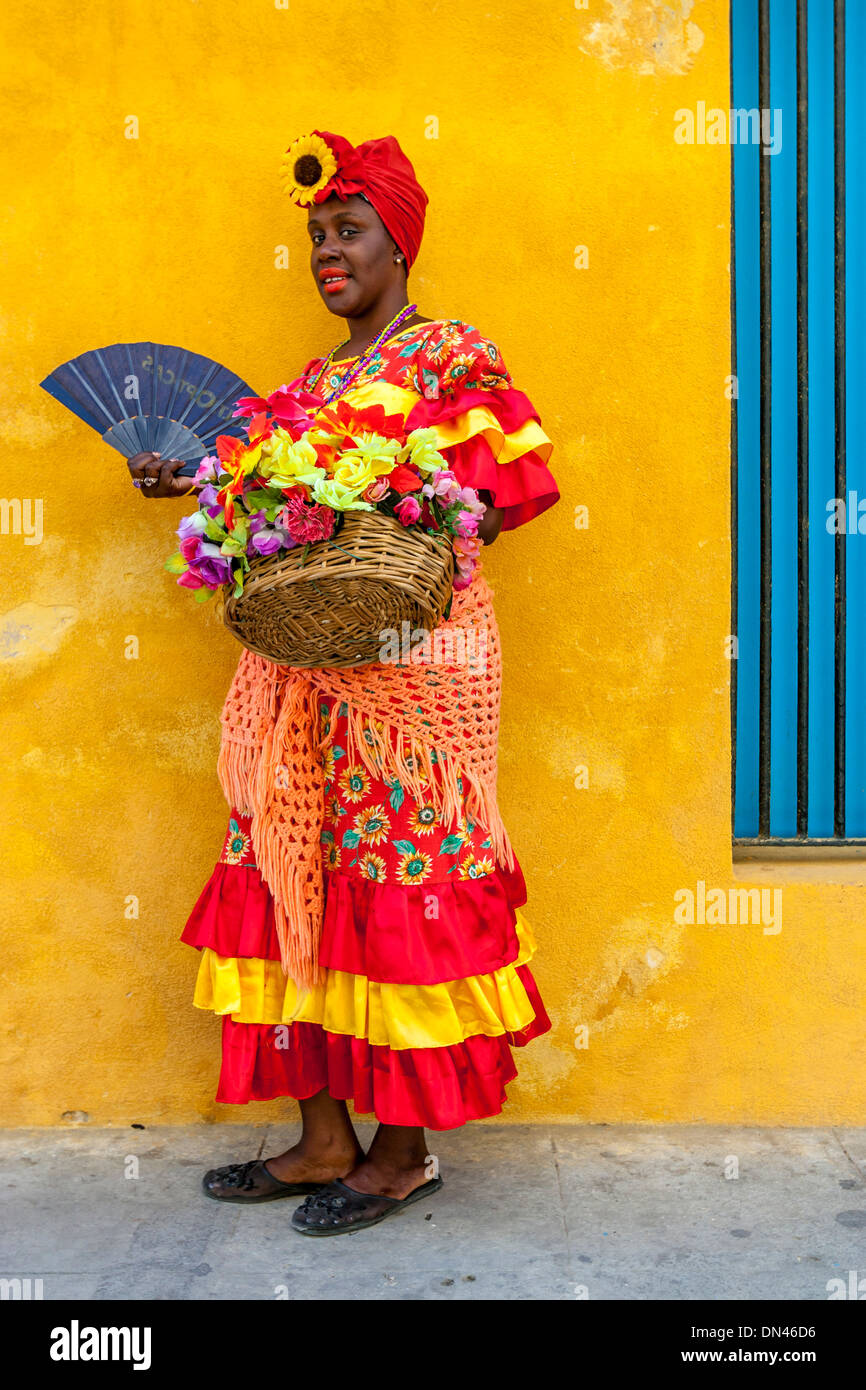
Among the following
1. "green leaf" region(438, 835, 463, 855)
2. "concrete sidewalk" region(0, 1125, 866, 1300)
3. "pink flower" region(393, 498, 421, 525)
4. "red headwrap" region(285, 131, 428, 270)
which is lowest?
"concrete sidewalk" region(0, 1125, 866, 1300)

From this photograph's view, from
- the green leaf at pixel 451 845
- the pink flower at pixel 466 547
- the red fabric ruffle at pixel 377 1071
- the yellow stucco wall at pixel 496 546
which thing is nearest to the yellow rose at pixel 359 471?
the pink flower at pixel 466 547

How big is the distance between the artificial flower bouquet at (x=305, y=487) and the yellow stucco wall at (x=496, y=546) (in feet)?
2.83

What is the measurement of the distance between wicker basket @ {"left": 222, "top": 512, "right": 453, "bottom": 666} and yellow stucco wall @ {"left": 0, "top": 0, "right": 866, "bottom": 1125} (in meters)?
0.96

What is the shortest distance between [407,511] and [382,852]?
85 centimetres

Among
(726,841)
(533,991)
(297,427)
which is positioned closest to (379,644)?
(297,427)

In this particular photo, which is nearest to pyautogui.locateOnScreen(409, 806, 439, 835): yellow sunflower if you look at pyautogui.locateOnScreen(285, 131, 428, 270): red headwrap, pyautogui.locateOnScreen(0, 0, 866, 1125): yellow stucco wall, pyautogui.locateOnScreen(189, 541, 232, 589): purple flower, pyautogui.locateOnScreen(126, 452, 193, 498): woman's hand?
pyautogui.locateOnScreen(0, 0, 866, 1125): yellow stucco wall

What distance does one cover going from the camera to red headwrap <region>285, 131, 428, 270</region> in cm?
288

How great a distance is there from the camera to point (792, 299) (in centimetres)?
366

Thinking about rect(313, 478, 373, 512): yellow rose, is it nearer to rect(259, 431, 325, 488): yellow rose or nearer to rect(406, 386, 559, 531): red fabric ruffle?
rect(259, 431, 325, 488): yellow rose

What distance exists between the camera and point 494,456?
2.79 m

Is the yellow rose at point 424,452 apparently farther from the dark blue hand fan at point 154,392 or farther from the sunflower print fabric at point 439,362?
the dark blue hand fan at point 154,392

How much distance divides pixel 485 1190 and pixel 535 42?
3050mm

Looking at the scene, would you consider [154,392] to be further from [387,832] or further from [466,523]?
[387,832]

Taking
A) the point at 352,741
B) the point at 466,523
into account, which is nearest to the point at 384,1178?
the point at 352,741
